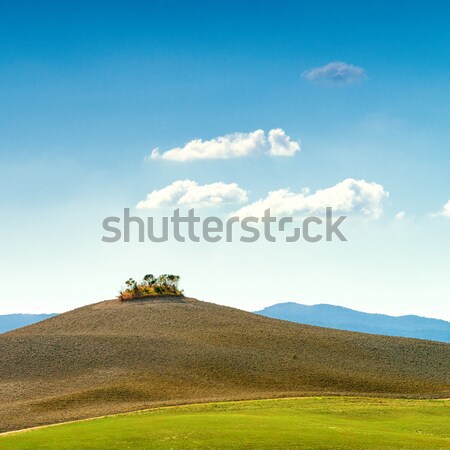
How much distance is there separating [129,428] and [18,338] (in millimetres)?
40554

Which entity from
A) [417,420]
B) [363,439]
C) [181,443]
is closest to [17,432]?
[181,443]

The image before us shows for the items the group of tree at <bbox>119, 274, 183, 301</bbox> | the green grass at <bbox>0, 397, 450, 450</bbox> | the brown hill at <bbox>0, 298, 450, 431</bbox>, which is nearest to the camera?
the green grass at <bbox>0, 397, 450, 450</bbox>

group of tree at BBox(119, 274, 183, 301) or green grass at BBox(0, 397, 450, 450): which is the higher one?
group of tree at BBox(119, 274, 183, 301)

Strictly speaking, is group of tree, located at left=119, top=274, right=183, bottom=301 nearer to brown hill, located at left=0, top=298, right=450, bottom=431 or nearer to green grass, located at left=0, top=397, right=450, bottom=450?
brown hill, located at left=0, top=298, right=450, bottom=431

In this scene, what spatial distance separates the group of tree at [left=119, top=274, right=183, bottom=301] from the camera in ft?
304

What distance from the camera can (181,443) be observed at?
1319 inches

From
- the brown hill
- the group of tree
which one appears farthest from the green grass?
the group of tree

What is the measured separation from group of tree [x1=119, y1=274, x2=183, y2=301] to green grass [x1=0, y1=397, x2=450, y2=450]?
147 feet

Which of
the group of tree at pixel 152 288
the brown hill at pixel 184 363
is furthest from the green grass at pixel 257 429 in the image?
the group of tree at pixel 152 288

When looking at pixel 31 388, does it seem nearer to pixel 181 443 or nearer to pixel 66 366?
pixel 66 366

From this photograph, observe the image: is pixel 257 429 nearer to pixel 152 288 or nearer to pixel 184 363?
pixel 184 363

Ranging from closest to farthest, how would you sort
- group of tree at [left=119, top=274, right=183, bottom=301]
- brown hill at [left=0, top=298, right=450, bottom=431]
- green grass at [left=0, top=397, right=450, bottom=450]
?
green grass at [left=0, top=397, right=450, bottom=450] < brown hill at [left=0, top=298, right=450, bottom=431] < group of tree at [left=119, top=274, right=183, bottom=301]

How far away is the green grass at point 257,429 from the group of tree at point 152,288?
44.7 m

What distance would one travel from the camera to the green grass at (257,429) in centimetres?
3347
